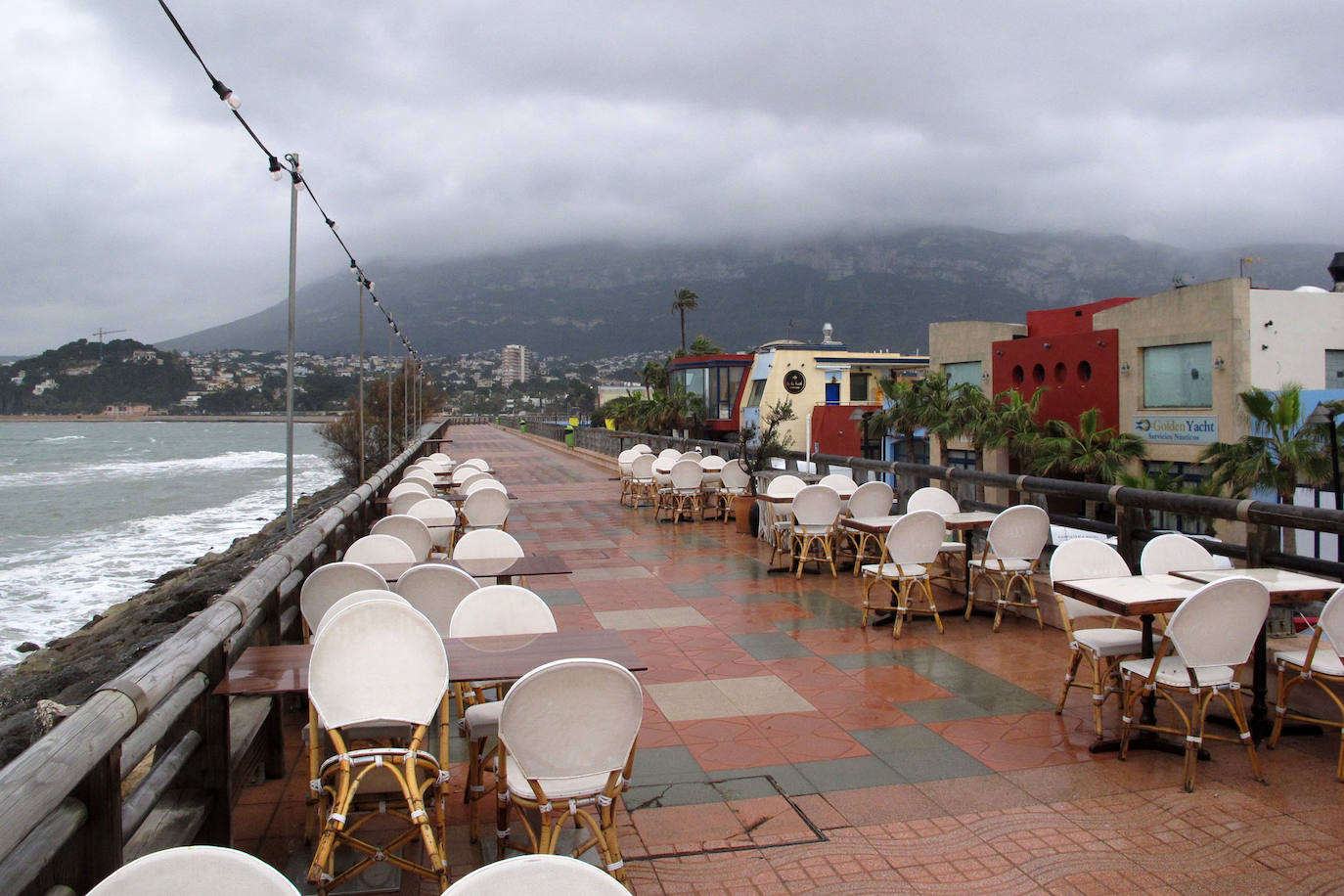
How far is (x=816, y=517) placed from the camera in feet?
29.0

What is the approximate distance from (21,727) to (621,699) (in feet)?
29.6

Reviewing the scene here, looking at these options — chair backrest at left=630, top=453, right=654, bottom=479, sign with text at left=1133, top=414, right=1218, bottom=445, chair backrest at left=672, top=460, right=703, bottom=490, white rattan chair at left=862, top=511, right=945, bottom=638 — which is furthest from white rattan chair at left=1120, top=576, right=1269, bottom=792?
sign with text at left=1133, top=414, right=1218, bottom=445

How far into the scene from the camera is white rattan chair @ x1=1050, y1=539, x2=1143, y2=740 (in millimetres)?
4508

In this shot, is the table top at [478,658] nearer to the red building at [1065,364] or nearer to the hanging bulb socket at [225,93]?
the hanging bulb socket at [225,93]

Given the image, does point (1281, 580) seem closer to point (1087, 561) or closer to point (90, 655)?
point (1087, 561)

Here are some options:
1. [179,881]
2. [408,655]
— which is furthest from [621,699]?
[179,881]

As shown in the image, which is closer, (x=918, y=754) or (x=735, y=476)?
(x=918, y=754)

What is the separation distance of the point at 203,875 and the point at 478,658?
2.05 meters

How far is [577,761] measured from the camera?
298cm

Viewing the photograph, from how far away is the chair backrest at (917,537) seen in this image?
657cm

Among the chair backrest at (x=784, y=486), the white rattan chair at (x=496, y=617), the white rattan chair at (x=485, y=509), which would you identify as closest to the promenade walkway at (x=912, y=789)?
the white rattan chair at (x=496, y=617)

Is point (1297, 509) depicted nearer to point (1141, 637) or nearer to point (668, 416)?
point (1141, 637)

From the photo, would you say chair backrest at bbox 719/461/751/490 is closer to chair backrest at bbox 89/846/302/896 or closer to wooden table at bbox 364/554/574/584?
wooden table at bbox 364/554/574/584

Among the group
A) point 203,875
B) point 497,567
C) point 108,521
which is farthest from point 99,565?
point 203,875
